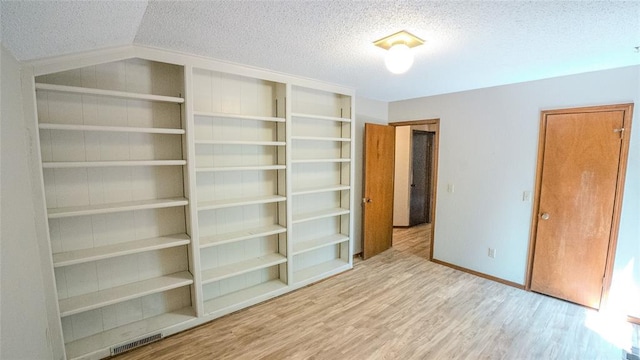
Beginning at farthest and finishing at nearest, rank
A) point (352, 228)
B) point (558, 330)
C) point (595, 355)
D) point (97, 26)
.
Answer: point (352, 228)
point (558, 330)
point (595, 355)
point (97, 26)

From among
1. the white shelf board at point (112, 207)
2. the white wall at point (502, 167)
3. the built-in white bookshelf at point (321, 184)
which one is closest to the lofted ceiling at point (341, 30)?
the white wall at point (502, 167)

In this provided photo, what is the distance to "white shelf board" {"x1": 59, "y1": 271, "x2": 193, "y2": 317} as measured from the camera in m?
1.95

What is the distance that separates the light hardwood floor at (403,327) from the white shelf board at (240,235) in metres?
0.75

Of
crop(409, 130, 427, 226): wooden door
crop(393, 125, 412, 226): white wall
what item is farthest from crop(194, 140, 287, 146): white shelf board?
crop(409, 130, 427, 226): wooden door

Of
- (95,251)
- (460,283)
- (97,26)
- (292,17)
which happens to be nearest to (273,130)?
(292,17)

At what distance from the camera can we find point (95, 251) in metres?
2.04

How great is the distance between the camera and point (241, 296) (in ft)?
9.25

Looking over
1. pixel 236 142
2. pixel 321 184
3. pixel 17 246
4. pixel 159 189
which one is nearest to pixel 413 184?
pixel 321 184

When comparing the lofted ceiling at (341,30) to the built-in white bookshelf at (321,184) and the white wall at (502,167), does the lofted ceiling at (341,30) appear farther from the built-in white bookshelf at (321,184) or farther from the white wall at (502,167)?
the built-in white bookshelf at (321,184)

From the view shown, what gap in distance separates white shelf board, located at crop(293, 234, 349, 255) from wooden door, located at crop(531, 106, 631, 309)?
2.31m

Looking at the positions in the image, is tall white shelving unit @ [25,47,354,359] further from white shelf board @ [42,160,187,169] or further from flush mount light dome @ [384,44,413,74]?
flush mount light dome @ [384,44,413,74]

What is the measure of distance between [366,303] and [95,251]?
2.50 metres

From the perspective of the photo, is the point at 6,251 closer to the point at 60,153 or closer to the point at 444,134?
the point at 60,153

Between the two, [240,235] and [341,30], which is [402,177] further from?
[341,30]
